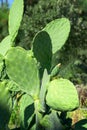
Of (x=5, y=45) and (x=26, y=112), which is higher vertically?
(x=5, y=45)

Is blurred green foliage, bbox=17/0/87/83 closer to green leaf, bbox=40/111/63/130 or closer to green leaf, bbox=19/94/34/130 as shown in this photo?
green leaf, bbox=19/94/34/130

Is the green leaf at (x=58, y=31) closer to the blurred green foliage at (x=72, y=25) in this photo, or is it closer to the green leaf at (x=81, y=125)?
the green leaf at (x=81, y=125)

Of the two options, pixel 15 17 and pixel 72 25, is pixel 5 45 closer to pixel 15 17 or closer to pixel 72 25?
pixel 15 17

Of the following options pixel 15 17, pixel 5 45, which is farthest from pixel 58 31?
pixel 5 45

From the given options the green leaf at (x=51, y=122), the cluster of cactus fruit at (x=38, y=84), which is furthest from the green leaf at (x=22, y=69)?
the green leaf at (x=51, y=122)

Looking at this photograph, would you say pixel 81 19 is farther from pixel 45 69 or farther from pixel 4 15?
pixel 45 69

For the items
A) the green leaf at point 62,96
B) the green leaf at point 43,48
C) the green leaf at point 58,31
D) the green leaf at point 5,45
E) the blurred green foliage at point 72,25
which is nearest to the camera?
the green leaf at point 62,96
